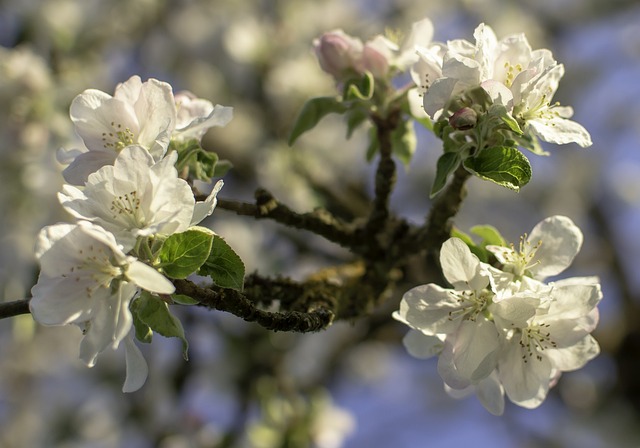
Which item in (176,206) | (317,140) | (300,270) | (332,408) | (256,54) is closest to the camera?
(176,206)

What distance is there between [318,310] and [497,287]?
27 centimetres

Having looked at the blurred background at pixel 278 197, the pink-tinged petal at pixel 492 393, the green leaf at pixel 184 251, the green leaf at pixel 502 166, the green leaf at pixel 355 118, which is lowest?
the blurred background at pixel 278 197

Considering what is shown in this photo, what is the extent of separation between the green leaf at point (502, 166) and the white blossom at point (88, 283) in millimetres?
506

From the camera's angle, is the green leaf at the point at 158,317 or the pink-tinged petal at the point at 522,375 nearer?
the green leaf at the point at 158,317

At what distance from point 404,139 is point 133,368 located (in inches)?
27.6

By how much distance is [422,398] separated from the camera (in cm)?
638

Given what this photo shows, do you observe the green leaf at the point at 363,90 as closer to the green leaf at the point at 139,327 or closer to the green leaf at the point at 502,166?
the green leaf at the point at 502,166

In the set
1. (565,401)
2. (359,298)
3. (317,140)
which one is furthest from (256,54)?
(359,298)

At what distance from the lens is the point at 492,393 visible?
3.85 feet

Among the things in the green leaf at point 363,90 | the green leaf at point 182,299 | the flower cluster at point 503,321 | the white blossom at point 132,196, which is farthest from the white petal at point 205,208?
the green leaf at point 363,90

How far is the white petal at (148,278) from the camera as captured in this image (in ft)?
2.85

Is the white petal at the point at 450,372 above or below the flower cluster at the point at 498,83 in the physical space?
below

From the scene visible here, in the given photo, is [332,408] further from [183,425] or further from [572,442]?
[572,442]

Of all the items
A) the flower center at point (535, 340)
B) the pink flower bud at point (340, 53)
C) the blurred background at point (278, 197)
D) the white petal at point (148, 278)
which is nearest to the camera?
the white petal at point (148, 278)
